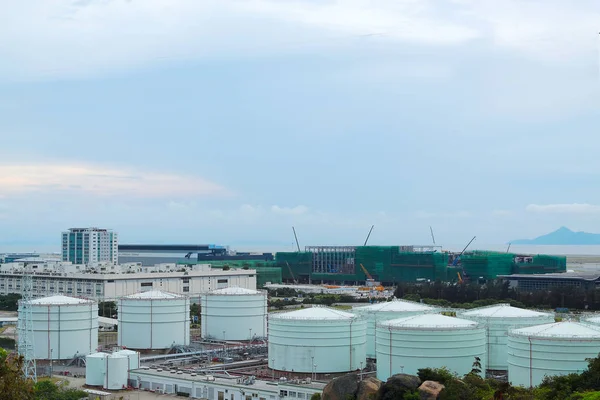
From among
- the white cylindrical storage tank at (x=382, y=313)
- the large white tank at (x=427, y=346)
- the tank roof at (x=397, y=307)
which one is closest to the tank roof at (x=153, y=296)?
the white cylindrical storage tank at (x=382, y=313)

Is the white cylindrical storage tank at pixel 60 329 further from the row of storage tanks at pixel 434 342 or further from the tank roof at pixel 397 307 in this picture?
the tank roof at pixel 397 307

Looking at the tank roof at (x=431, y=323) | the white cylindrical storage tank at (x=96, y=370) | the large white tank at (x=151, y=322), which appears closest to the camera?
the tank roof at (x=431, y=323)

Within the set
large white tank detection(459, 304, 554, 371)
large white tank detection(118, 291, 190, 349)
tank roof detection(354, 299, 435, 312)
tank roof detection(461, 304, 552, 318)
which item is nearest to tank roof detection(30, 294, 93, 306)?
large white tank detection(118, 291, 190, 349)

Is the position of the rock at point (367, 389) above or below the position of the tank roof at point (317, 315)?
below

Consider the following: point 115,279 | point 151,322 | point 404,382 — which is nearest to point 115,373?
point 151,322

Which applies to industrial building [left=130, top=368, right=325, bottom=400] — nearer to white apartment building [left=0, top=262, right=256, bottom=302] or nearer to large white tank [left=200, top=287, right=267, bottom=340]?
large white tank [left=200, top=287, right=267, bottom=340]

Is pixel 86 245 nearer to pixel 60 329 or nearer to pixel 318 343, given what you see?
pixel 60 329

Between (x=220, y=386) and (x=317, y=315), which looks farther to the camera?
(x=317, y=315)
